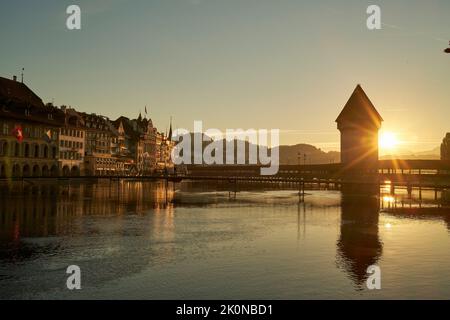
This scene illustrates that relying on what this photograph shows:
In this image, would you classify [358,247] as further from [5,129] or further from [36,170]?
[36,170]

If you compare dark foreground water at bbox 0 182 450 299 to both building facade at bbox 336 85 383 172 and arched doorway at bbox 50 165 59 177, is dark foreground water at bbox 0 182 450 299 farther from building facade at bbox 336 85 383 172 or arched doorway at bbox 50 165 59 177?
building facade at bbox 336 85 383 172

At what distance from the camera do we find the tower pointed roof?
161375 mm

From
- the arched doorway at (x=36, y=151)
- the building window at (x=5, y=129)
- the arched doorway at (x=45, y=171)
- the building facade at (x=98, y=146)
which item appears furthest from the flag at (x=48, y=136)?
the building facade at (x=98, y=146)

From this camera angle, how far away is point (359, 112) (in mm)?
163500

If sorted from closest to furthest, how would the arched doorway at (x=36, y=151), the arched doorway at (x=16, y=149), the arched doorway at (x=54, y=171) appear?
the arched doorway at (x=16, y=149)
the arched doorway at (x=36, y=151)
the arched doorway at (x=54, y=171)

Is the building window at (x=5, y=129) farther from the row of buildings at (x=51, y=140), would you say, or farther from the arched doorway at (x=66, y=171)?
the arched doorway at (x=66, y=171)

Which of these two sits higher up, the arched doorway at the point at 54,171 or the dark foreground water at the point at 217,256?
the arched doorway at the point at 54,171

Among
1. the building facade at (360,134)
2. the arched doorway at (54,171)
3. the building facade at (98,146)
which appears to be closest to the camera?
the arched doorway at (54,171)

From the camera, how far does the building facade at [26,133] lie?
85625 millimetres

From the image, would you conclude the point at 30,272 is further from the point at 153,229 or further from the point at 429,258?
the point at 429,258

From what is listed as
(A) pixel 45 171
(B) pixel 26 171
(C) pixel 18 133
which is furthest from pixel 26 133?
(A) pixel 45 171

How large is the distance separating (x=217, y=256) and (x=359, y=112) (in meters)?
149
